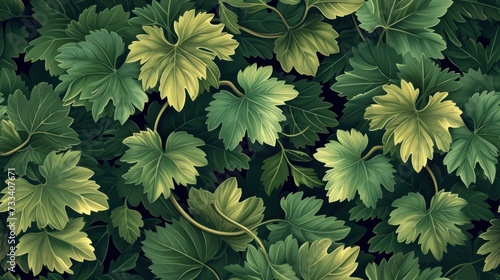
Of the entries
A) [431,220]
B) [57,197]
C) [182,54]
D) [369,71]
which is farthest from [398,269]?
[57,197]

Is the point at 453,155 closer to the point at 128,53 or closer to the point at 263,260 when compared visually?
the point at 263,260

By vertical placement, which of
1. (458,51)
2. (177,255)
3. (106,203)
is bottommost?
(177,255)

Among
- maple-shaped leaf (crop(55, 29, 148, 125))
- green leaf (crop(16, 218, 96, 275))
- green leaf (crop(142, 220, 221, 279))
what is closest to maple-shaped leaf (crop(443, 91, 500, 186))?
green leaf (crop(142, 220, 221, 279))

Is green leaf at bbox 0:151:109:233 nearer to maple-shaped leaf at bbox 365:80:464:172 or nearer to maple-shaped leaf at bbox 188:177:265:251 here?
maple-shaped leaf at bbox 188:177:265:251

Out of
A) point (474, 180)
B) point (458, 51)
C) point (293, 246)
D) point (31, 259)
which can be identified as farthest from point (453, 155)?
point (31, 259)

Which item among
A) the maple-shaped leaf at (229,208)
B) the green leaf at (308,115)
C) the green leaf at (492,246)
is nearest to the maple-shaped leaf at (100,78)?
the maple-shaped leaf at (229,208)

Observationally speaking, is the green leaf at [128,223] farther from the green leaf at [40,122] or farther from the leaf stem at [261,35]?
the leaf stem at [261,35]

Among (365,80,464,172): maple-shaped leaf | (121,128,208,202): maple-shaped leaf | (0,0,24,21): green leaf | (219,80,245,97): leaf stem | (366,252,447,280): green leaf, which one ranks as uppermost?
(0,0,24,21): green leaf
